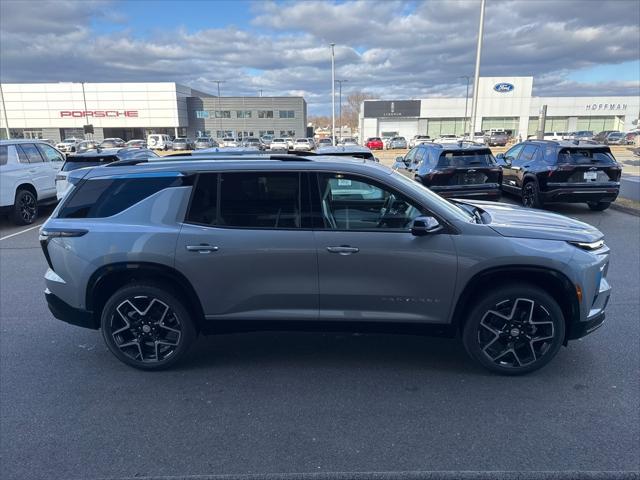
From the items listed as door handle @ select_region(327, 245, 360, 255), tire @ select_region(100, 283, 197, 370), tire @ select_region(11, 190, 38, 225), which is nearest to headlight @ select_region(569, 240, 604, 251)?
door handle @ select_region(327, 245, 360, 255)

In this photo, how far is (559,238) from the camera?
3.41 m

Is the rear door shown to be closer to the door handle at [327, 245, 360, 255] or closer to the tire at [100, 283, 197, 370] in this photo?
the tire at [100, 283, 197, 370]

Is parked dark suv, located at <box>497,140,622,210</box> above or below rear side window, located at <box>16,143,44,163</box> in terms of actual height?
below

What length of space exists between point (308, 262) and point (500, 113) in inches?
3136

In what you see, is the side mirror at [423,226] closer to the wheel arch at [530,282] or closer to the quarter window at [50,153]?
the wheel arch at [530,282]

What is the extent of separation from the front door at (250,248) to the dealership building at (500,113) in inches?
2923

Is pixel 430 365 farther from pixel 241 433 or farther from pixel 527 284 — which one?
pixel 241 433

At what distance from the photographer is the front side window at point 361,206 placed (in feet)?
11.5

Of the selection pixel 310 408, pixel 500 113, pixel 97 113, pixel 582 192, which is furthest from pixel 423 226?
pixel 97 113

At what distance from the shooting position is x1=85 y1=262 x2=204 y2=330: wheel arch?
355 cm

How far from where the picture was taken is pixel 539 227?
11.6 ft

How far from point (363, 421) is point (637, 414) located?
1876mm

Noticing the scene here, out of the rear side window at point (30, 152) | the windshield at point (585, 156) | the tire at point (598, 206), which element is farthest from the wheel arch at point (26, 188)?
the tire at point (598, 206)

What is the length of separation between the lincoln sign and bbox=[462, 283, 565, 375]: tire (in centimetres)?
7887
